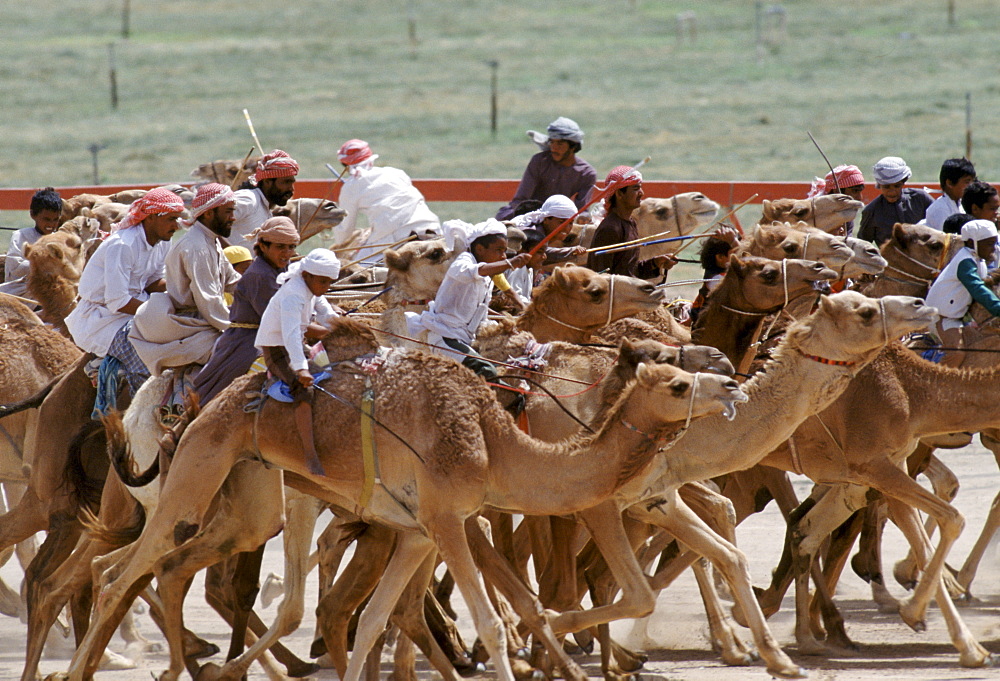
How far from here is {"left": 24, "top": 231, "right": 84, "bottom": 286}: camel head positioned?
11227 mm

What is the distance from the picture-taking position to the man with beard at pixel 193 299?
8500 millimetres

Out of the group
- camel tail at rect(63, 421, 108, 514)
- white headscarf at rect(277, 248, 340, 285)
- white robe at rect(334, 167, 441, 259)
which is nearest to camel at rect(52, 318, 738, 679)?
white headscarf at rect(277, 248, 340, 285)

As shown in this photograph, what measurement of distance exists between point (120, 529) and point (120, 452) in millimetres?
494

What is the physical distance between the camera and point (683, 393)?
7516mm

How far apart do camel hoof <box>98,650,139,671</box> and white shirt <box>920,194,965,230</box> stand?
6705mm

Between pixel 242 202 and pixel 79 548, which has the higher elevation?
pixel 242 202

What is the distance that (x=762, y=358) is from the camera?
392 inches

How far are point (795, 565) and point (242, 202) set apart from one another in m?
4.53

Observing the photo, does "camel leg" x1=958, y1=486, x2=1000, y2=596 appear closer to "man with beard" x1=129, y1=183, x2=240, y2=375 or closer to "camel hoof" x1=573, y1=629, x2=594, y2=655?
"camel hoof" x1=573, y1=629, x2=594, y2=655

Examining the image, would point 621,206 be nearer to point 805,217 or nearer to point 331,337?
point 805,217

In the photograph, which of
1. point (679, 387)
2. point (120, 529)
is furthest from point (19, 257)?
point (679, 387)

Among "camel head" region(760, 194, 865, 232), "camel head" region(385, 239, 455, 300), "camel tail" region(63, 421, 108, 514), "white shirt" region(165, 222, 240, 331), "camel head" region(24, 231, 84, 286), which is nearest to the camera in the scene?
"white shirt" region(165, 222, 240, 331)

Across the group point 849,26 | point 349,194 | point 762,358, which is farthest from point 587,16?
point 762,358

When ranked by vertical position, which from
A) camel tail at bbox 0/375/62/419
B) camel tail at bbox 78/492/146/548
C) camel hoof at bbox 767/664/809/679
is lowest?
camel hoof at bbox 767/664/809/679
